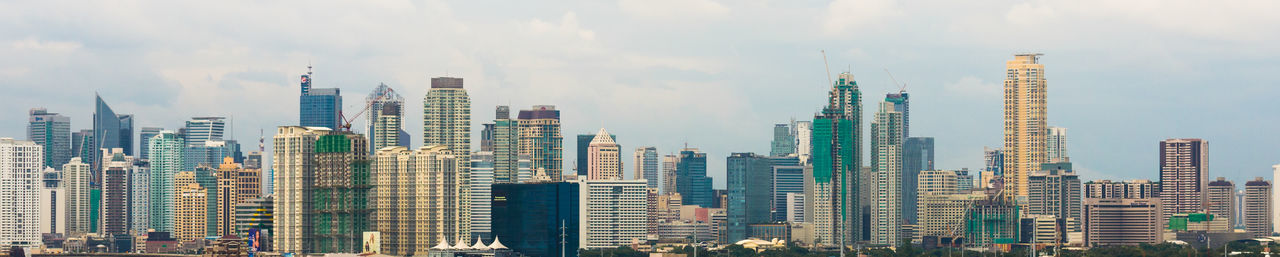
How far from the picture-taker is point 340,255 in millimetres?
192125

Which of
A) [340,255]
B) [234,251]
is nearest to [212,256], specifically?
[234,251]

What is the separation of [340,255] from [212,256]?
14581 mm

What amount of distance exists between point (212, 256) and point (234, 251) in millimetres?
2982

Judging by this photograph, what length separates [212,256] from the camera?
18275cm

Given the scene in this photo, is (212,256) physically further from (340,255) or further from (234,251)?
(340,255)

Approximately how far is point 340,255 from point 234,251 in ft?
45.7

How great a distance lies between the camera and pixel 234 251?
595 feet
